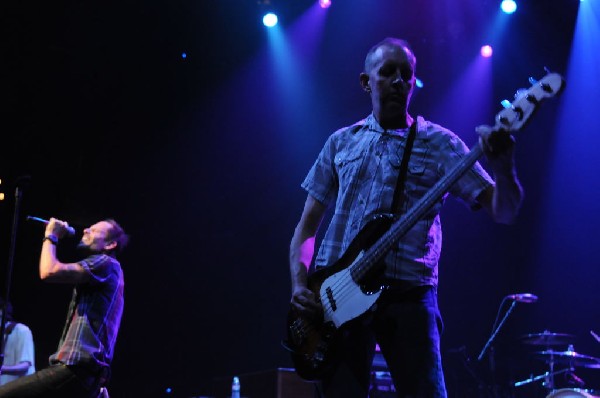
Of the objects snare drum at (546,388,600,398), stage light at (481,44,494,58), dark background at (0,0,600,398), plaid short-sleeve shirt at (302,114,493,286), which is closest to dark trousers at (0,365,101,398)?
plaid short-sleeve shirt at (302,114,493,286)

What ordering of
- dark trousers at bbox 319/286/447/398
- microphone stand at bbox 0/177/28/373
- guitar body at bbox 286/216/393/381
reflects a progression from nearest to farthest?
dark trousers at bbox 319/286/447/398
guitar body at bbox 286/216/393/381
microphone stand at bbox 0/177/28/373

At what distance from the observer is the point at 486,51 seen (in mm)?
9742

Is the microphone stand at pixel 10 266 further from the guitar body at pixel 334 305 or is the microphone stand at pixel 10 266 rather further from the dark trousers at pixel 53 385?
the guitar body at pixel 334 305

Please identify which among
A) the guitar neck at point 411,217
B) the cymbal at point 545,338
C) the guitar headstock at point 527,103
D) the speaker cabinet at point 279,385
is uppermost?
the guitar headstock at point 527,103

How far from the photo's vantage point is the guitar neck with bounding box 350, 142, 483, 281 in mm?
2418

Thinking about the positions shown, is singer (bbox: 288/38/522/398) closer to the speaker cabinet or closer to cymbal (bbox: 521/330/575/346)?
the speaker cabinet

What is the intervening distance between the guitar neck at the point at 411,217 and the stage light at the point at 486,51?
25.7 feet

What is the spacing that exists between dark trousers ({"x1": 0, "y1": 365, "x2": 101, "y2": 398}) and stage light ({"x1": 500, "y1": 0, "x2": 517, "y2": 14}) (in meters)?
7.14

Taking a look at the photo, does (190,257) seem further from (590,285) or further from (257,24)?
(590,285)

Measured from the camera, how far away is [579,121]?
9.79 metres

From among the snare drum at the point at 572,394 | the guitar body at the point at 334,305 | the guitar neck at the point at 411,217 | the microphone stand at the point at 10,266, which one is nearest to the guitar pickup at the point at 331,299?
the guitar body at the point at 334,305

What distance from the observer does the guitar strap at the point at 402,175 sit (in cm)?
267

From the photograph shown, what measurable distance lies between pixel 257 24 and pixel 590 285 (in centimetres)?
629

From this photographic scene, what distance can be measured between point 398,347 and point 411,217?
485mm
